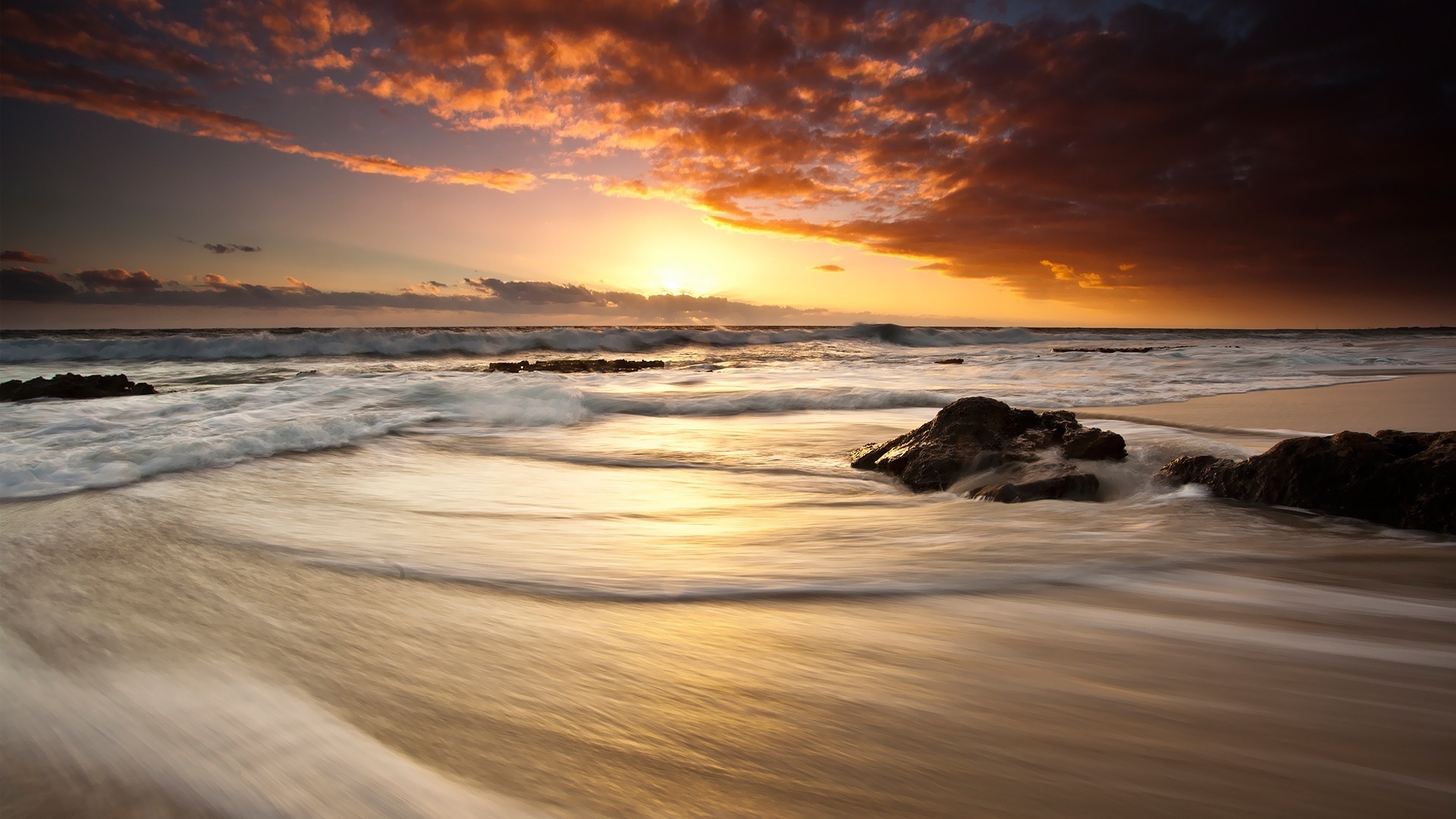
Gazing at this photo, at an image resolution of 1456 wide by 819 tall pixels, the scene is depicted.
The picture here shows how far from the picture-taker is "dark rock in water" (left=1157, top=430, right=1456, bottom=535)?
299 cm

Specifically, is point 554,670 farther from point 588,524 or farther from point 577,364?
point 577,364

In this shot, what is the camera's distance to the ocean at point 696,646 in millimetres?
1285

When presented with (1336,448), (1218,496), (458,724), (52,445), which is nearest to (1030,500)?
(1218,496)

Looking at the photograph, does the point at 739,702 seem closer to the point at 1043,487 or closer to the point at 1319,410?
the point at 1043,487

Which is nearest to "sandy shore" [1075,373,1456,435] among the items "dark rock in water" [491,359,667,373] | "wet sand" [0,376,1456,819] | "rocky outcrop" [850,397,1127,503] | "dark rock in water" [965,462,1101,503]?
"rocky outcrop" [850,397,1127,503]

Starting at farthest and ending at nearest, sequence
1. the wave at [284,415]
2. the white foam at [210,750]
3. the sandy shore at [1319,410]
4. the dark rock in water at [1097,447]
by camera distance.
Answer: the sandy shore at [1319,410] → the wave at [284,415] → the dark rock in water at [1097,447] → the white foam at [210,750]

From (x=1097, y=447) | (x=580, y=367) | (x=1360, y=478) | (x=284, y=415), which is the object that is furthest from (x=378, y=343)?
(x=1360, y=478)

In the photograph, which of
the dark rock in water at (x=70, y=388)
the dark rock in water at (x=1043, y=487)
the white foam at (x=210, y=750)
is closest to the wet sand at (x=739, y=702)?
the white foam at (x=210, y=750)

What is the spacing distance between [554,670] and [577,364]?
52.8ft

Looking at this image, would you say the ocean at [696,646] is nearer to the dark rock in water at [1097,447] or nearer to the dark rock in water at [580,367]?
the dark rock in water at [1097,447]

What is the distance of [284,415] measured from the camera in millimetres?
7016

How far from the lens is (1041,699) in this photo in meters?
1.60

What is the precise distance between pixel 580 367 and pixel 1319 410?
13995 mm

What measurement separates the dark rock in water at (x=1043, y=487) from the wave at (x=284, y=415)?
4710 mm
